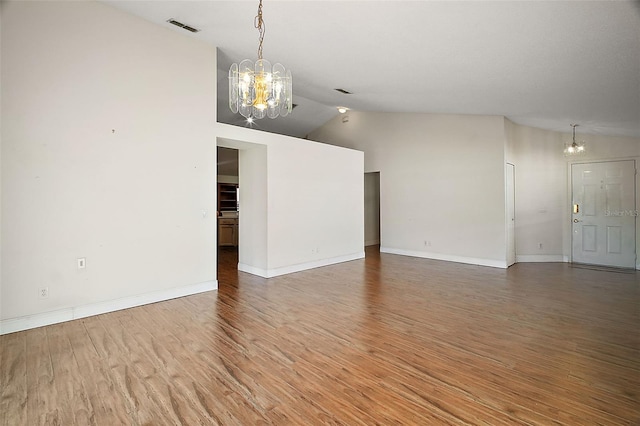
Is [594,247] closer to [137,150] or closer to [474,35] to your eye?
[474,35]

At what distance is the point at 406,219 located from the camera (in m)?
7.48

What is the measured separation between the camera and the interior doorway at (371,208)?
9242mm

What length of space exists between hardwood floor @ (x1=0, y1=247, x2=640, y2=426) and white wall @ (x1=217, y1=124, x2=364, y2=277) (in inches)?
53.0

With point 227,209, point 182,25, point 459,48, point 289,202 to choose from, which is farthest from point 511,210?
point 227,209

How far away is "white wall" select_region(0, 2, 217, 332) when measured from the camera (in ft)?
10.1

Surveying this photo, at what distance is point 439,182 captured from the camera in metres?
6.94

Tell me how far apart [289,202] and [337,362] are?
3.46m

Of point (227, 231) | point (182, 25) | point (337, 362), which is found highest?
point (182, 25)

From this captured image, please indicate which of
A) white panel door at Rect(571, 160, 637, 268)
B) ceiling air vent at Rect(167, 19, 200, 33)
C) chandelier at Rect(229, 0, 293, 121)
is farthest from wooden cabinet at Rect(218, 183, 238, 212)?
white panel door at Rect(571, 160, 637, 268)

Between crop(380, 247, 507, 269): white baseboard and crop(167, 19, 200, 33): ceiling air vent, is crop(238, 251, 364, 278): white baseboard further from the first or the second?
crop(167, 19, 200, 33): ceiling air vent

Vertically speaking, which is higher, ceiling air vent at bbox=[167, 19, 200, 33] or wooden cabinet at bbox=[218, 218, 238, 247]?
ceiling air vent at bbox=[167, 19, 200, 33]

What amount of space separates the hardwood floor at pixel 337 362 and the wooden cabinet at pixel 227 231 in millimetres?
4576

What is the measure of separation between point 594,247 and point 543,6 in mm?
5849

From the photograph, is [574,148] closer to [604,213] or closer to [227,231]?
[604,213]
